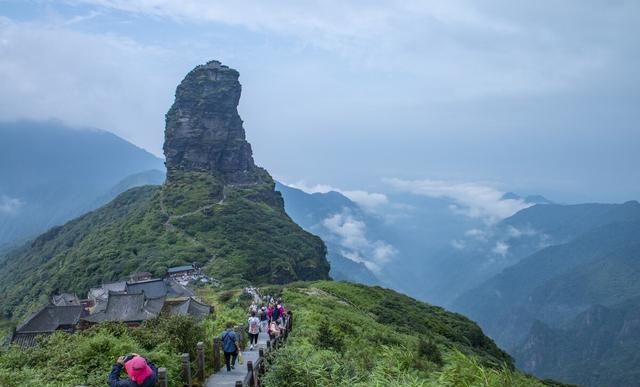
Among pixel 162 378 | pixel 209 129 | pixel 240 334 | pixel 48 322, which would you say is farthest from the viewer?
pixel 209 129

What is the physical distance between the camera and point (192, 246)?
98.9m

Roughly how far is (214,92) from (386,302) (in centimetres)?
9474

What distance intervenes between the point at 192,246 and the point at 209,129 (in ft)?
166

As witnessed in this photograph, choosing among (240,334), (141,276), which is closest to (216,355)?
(240,334)

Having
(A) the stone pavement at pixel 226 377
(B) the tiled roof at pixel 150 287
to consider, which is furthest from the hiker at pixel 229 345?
(B) the tiled roof at pixel 150 287

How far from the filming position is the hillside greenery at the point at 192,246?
92.8m

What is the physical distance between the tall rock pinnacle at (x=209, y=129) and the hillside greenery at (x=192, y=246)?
5.08m

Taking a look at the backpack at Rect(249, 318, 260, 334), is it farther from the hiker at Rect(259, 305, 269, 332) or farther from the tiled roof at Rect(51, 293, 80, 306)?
Result: the tiled roof at Rect(51, 293, 80, 306)

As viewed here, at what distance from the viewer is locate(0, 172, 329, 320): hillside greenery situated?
3654 inches

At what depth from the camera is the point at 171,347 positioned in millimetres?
17562

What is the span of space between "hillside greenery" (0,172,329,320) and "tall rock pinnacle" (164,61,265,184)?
5.08m

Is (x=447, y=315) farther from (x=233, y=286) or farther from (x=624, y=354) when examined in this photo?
(x=624, y=354)

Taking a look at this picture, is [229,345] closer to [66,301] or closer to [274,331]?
[274,331]

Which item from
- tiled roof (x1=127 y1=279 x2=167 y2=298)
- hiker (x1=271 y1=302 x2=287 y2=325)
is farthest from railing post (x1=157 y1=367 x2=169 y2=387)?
tiled roof (x1=127 y1=279 x2=167 y2=298)
